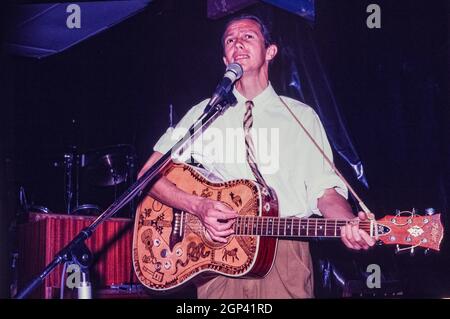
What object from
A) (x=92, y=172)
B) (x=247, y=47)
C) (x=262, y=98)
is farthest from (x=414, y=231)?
(x=92, y=172)

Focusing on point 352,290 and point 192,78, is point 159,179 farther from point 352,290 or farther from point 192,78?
point 352,290

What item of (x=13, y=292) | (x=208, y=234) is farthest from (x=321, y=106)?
(x=13, y=292)

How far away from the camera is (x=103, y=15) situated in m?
2.95

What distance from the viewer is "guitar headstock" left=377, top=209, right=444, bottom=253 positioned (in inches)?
86.9

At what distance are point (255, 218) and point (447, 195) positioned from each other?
0.90 m

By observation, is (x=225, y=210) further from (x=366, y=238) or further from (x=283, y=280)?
(x=366, y=238)

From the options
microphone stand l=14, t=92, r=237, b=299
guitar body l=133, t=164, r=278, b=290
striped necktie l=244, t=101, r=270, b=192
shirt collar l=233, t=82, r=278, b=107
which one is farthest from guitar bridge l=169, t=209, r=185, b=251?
shirt collar l=233, t=82, r=278, b=107

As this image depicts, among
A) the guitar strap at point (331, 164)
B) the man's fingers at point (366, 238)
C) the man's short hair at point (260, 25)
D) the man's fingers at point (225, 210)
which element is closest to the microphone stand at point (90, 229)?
the man's fingers at point (225, 210)

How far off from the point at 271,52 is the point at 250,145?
472 mm

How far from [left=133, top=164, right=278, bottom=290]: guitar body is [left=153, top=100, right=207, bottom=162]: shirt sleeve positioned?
0.12 meters

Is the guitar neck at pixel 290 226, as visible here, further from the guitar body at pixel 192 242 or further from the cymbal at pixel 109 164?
the cymbal at pixel 109 164

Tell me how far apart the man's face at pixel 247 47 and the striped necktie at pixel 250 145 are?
0.63 ft

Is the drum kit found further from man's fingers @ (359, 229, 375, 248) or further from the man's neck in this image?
man's fingers @ (359, 229, 375, 248)

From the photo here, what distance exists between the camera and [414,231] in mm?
2217
